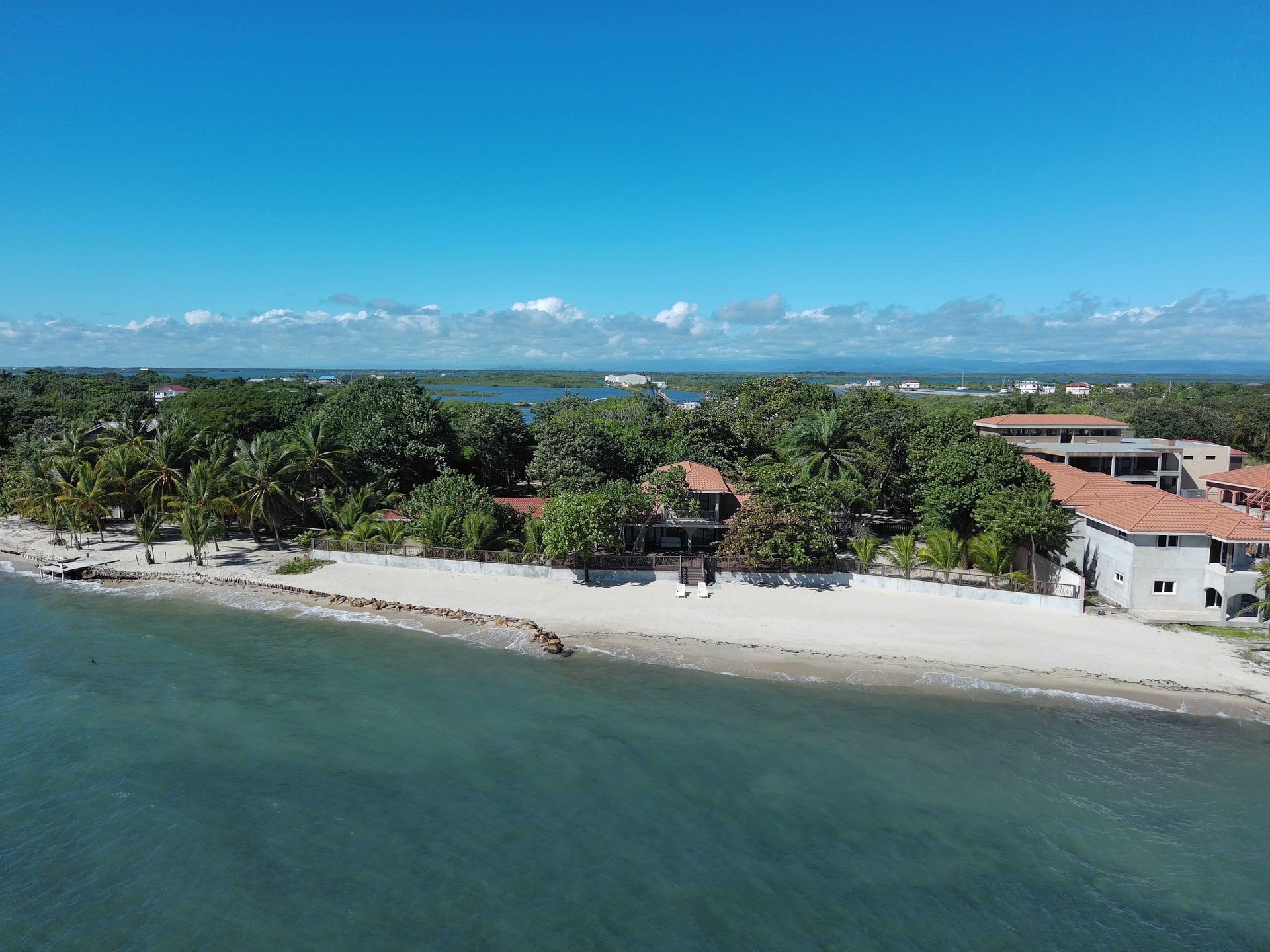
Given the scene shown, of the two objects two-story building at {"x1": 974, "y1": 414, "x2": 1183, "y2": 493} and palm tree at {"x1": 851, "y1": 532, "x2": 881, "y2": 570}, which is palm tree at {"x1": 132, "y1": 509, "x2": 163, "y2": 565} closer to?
palm tree at {"x1": 851, "y1": 532, "x2": 881, "y2": 570}

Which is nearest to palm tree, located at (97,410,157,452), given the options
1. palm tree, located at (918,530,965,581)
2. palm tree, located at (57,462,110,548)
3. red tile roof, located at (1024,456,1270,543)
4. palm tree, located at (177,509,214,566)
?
palm tree, located at (57,462,110,548)

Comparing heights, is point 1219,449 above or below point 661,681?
above

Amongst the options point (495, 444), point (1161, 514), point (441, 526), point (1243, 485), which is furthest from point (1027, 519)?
point (495, 444)

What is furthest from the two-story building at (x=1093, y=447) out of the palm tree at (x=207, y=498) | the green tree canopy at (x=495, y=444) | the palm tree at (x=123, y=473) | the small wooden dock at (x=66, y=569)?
the small wooden dock at (x=66, y=569)

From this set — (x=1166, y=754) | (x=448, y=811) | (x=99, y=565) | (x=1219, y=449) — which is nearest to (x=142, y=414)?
(x=99, y=565)

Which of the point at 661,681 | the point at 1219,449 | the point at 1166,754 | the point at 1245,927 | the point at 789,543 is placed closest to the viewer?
the point at 1245,927

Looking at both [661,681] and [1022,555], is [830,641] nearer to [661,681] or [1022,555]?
[661,681]

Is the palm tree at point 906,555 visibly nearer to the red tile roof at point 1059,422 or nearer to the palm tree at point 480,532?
the palm tree at point 480,532
